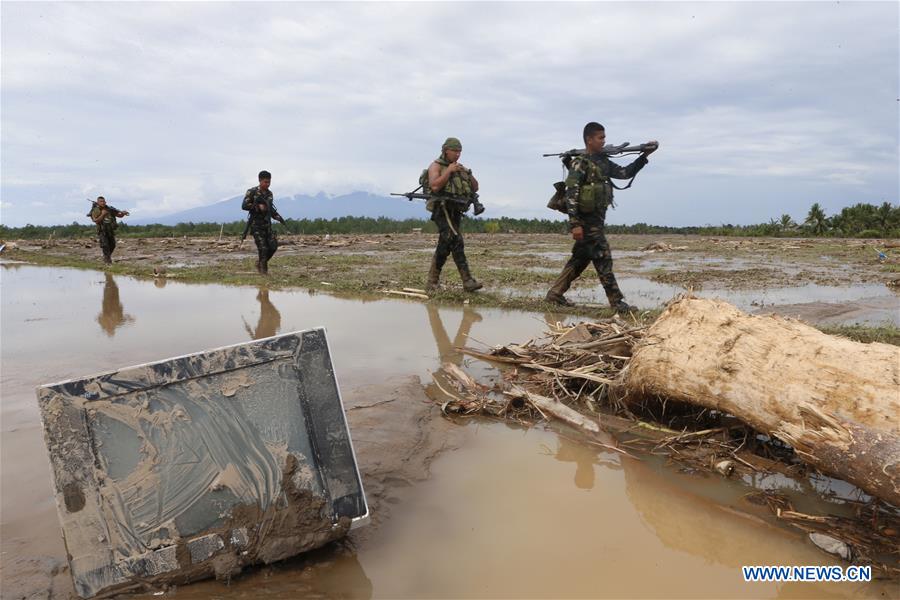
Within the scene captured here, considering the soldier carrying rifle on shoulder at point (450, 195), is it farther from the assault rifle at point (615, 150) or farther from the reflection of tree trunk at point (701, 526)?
the reflection of tree trunk at point (701, 526)

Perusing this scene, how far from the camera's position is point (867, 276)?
40.9 feet

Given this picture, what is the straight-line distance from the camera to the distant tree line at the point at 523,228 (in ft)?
102

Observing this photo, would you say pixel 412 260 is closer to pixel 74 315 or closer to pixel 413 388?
pixel 74 315

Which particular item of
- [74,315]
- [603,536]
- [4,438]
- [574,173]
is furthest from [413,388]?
[74,315]

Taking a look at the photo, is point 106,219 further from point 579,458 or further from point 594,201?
point 579,458

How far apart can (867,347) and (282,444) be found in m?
2.91

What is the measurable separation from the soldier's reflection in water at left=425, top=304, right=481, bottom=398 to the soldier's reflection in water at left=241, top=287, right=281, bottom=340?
1967 millimetres

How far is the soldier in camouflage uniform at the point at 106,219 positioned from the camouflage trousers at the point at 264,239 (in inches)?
236

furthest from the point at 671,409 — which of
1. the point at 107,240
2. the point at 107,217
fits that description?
the point at 107,240

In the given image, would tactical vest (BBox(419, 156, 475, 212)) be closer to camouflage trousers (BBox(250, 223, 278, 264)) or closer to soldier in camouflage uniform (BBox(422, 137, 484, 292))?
soldier in camouflage uniform (BBox(422, 137, 484, 292))

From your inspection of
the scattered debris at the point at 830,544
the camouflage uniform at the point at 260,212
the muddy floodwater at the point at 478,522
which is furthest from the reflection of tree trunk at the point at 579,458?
the camouflage uniform at the point at 260,212

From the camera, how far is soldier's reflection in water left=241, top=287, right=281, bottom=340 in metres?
7.03

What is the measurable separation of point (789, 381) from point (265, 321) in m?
6.33

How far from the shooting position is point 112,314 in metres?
8.55
